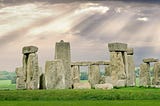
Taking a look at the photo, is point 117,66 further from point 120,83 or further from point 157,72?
point 157,72

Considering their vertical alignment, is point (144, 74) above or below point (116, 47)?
below

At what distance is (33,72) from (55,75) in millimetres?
2675

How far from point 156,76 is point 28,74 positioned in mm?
14320

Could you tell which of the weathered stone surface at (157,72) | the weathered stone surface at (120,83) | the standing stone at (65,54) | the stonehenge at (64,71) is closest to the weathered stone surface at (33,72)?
the stonehenge at (64,71)

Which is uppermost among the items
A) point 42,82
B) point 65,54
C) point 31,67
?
point 65,54

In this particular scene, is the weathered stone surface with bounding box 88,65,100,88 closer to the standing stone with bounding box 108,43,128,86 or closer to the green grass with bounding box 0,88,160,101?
the standing stone with bounding box 108,43,128,86

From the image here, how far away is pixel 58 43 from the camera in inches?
1502

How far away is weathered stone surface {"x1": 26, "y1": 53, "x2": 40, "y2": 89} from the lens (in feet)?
128

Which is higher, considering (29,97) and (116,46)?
(116,46)

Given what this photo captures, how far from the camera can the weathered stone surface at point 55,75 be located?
37000mm

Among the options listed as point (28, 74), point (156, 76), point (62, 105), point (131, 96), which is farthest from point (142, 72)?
point (62, 105)

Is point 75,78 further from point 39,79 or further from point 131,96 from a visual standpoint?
point 131,96

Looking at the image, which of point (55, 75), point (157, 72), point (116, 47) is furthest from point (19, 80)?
point (157, 72)

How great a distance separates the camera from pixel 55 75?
122ft
